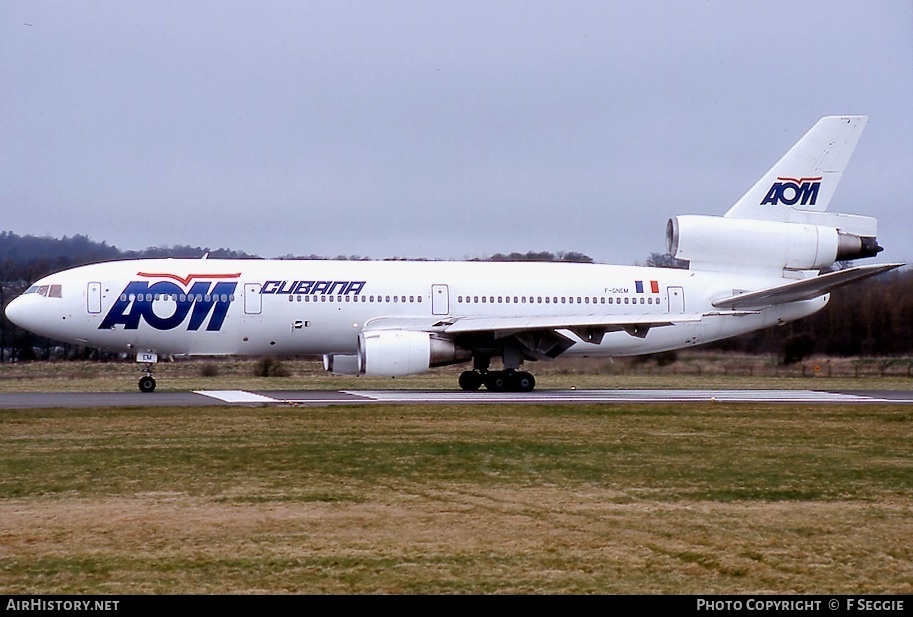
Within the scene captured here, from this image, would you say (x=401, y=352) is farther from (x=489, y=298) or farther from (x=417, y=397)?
(x=489, y=298)

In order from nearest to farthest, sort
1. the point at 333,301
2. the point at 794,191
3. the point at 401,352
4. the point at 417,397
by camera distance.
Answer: the point at 417,397, the point at 401,352, the point at 333,301, the point at 794,191

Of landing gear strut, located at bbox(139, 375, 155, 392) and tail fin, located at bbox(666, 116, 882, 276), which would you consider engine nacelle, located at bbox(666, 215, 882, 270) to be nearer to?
tail fin, located at bbox(666, 116, 882, 276)

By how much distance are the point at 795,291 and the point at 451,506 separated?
67.8 feet

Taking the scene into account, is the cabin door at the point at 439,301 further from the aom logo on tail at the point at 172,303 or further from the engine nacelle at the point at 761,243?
the engine nacelle at the point at 761,243

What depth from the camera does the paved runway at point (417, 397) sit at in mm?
23984

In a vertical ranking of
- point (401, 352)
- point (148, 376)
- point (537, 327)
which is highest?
point (537, 327)

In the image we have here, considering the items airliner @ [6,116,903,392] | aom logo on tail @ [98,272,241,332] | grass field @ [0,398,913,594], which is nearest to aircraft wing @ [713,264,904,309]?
airliner @ [6,116,903,392]

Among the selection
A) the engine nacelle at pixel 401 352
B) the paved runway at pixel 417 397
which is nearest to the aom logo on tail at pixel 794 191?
the paved runway at pixel 417 397

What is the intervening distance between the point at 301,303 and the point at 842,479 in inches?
704

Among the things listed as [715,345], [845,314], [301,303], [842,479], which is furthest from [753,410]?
[845,314]

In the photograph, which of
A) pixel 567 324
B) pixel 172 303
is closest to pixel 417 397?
pixel 567 324

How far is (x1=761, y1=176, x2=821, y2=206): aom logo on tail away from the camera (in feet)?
103

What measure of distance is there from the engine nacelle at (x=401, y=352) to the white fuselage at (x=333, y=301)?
64.5 inches

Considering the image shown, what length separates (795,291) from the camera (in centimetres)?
2938
